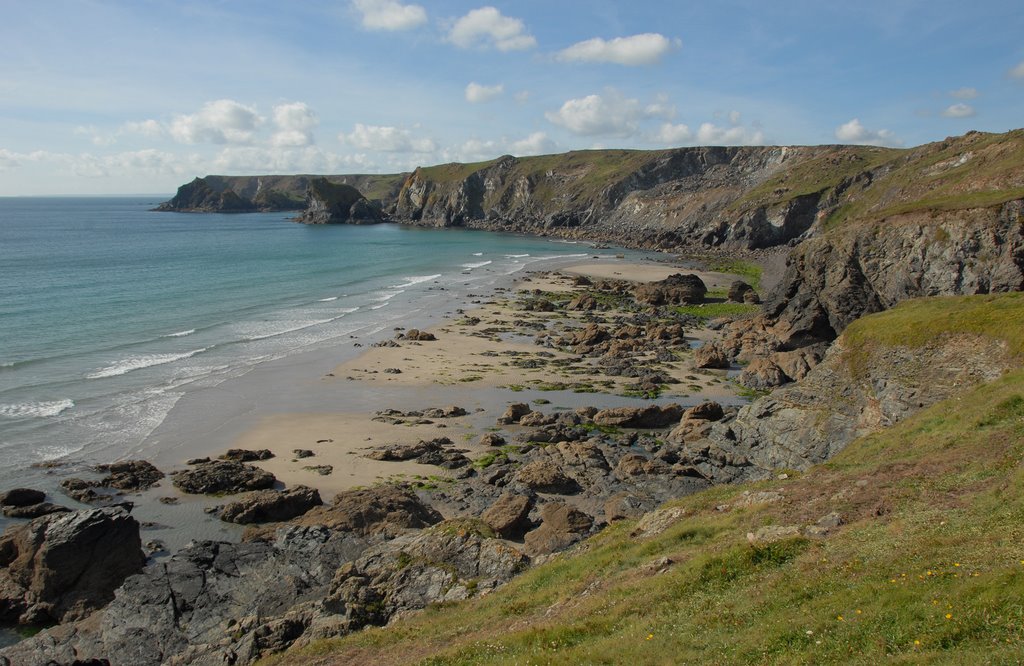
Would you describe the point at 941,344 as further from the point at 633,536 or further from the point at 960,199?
the point at 960,199

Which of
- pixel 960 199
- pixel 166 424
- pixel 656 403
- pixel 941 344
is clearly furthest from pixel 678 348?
pixel 166 424

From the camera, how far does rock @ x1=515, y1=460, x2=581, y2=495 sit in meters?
29.8

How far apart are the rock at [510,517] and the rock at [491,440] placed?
10.1m

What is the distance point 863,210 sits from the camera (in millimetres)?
110750

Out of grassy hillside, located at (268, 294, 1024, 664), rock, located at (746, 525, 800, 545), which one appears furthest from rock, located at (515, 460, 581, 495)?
rock, located at (746, 525, 800, 545)

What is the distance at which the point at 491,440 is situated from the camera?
→ 1435 inches

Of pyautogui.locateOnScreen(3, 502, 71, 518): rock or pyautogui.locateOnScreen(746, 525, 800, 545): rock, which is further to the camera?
pyautogui.locateOnScreen(3, 502, 71, 518): rock

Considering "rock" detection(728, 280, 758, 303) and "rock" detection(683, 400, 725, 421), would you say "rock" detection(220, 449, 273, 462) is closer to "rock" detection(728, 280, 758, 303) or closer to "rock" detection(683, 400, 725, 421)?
"rock" detection(683, 400, 725, 421)

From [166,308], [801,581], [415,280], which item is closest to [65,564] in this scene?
[801,581]

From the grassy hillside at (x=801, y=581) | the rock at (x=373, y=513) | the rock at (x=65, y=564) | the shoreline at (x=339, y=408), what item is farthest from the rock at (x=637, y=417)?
the rock at (x=65, y=564)

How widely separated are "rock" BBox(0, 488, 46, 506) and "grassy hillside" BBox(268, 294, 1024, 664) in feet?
63.8

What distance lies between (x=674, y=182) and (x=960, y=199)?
12954 centimetres

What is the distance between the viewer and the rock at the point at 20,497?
28438 mm

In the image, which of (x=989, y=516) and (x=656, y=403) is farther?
(x=656, y=403)
